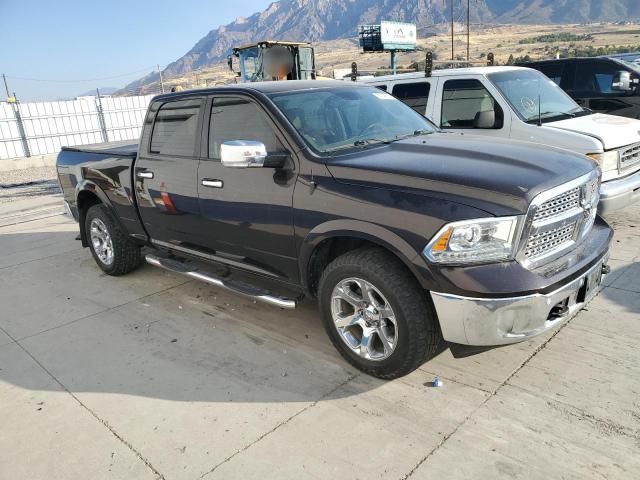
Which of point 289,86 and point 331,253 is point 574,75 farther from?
point 331,253

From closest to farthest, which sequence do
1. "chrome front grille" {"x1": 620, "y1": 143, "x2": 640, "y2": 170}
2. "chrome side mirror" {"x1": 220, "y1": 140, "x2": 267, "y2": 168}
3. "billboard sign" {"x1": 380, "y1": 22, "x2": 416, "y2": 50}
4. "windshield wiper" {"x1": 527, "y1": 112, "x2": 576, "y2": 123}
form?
1. "chrome side mirror" {"x1": 220, "y1": 140, "x2": 267, "y2": 168}
2. "chrome front grille" {"x1": 620, "y1": 143, "x2": 640, "y2": 170}
3. "windshield wiper" {"x1": 527, "y1": 112, "x2": 576, "y2": 123}
4. "billboard sign" {"x1": 380, "y1": 22, "x2": 416, "y2": 50}

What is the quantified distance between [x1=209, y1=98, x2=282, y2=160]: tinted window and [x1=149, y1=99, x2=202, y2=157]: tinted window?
0.84ft

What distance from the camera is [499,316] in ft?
8.94

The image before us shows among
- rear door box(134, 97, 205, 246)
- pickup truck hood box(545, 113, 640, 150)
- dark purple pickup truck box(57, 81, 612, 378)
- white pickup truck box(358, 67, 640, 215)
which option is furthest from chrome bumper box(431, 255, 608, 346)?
pickup truck hood box(545, 113, 640, 150)

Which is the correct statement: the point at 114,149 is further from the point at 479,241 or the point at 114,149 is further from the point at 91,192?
the point at 479,241

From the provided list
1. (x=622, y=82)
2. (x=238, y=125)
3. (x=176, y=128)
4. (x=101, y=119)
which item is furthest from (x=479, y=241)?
(x=101, y=119)

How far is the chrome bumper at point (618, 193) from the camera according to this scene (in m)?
5.33

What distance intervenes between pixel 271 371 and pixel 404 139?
193 centimetres

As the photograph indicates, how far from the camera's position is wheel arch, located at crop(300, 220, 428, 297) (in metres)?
2.90

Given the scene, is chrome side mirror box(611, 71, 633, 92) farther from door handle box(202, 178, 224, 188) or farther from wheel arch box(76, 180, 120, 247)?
wheel arch box(76, 180, 120, 247)

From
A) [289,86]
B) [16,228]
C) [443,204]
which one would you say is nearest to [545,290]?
[443,204]

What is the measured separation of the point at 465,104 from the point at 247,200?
412 cm

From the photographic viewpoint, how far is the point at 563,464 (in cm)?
253

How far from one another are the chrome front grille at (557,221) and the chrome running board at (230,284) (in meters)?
1.64
